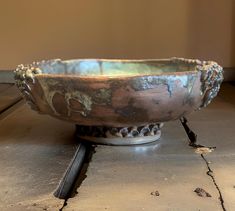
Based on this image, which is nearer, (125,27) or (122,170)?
(122,170)

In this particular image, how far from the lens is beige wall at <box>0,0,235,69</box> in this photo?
2453mm

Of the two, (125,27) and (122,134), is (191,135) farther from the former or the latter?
(125,27)

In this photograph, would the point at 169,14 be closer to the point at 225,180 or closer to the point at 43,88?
the point at 43,88

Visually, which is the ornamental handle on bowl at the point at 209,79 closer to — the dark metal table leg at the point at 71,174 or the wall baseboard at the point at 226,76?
the dark metal table leg at the point at 71,174

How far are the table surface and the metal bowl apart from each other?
6 cm

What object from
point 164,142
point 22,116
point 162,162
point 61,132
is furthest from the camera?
point 22,116

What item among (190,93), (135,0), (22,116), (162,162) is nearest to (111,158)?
(162,162)

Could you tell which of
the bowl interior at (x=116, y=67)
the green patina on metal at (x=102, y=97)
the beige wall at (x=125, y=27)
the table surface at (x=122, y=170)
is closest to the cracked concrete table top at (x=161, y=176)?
the table surface at (x=122, y=170)

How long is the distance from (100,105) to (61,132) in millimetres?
253

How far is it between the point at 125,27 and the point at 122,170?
170 cm

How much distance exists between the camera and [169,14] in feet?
8.06

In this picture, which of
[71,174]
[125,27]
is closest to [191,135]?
[71,174]

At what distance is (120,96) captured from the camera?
92 cm

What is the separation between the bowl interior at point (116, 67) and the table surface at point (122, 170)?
14 cm
